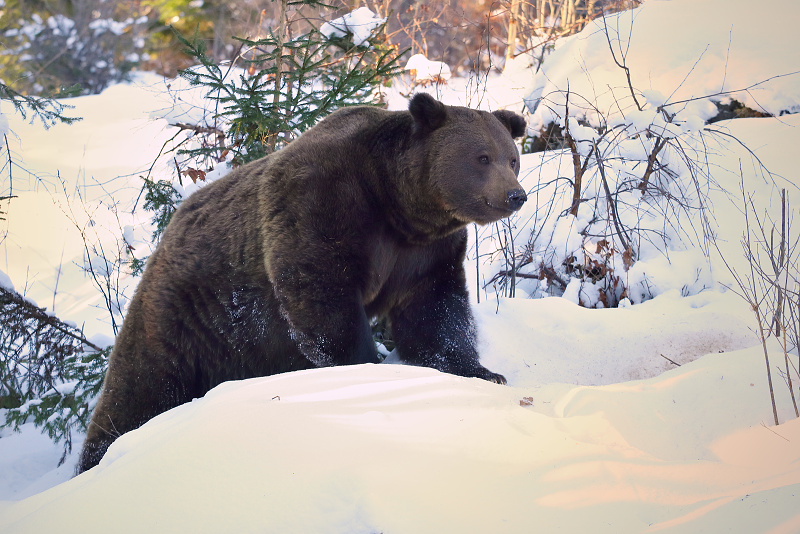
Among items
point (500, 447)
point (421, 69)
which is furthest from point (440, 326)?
point (421, 69)

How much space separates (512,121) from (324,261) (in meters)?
1.70

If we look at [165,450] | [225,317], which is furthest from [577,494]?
[225,317]

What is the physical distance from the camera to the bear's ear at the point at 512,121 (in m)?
4.54

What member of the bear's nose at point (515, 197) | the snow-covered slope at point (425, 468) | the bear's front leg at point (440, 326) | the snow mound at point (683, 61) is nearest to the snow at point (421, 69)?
the snow mound at point (683, 61)

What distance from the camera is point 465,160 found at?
164 inches

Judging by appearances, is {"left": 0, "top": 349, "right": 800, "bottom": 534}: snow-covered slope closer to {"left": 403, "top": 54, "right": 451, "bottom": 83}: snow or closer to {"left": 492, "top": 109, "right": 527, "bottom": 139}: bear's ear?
{"left": 492, "top": 109, "right": 527, "bottom": 139}: bear's ear

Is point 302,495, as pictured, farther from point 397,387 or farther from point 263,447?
point 397,387

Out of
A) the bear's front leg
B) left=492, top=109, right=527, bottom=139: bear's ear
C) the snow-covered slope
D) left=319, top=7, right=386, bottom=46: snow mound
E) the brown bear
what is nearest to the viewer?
the snow-covered slope

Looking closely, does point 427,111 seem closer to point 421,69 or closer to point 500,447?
point 500,447

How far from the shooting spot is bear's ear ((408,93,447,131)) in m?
4.09

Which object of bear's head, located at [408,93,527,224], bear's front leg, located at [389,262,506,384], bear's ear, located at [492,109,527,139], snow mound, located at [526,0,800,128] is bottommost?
bear's front leg, located at [389,262,506,384]

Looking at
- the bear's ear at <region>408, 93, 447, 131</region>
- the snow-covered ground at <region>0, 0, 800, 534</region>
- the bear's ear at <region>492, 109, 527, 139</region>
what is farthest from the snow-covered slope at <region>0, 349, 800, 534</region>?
the bear's ear at <region>492, 109, 527, 139</region>

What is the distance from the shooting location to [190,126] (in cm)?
668

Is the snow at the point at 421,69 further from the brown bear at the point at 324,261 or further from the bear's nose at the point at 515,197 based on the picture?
the bear's nose at the point at 515,197
